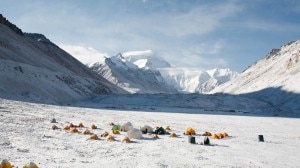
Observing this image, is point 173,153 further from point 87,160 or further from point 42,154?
point 42,154

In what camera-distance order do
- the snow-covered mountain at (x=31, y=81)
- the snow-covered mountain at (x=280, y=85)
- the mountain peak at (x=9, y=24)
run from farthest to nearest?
the mountain peak at (x=9, y=24)
the snow-covered mountain at (x=280, y=85)
the snow-covered mountain at (x=31, y=81)

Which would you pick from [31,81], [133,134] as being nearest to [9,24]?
[31,81]

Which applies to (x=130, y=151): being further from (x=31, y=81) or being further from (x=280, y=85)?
(x=280, y=85)

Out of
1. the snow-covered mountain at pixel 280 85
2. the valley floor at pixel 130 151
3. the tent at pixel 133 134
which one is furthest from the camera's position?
the snow-covered mountain at pixel 280 85

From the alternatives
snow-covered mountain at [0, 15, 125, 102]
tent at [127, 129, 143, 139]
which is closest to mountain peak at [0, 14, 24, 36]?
snow-covered mountain at [0, 15, 125, 102]

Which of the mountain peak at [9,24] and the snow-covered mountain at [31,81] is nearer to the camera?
the snow-covered mountain at [31,81]

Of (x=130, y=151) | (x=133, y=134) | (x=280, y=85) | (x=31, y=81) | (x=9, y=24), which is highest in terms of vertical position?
(x=9, y=24)

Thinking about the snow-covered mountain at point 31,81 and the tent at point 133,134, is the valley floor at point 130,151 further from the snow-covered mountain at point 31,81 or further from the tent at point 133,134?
the snow-covered mountain at point 31,81

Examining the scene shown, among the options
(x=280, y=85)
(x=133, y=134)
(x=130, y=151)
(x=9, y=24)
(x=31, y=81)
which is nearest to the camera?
(x=130, y=151)

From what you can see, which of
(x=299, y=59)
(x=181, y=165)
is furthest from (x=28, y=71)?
(x=299, y=59)

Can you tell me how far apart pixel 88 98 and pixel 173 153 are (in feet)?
202

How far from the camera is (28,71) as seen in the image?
61500mm

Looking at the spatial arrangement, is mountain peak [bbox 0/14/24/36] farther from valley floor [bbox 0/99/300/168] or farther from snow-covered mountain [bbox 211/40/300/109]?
valley floor [bbox 0/99/300/168]

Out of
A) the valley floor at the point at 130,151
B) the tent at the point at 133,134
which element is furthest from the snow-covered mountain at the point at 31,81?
the valley floor at the point at 130,151
